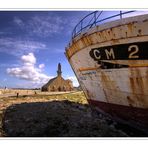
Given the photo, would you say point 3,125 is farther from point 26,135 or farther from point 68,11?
point 68,11

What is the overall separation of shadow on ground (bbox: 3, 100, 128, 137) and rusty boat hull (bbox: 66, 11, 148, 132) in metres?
0.48

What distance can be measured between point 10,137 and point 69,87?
2081cm

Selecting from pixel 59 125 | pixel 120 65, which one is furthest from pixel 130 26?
A: pixel 59 125

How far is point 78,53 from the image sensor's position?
8375mm

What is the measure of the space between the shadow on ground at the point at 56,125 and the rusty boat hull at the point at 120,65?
482 millimetres

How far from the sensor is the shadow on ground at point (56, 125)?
667 cm

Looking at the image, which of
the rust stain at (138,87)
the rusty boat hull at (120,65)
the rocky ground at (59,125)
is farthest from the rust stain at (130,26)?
the rocky ground at (59,125)

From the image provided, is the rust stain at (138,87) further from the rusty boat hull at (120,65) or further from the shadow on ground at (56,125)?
the shadow on ground at (56,125)

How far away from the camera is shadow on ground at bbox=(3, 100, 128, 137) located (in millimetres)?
6672

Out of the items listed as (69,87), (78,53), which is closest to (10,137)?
(78,53)

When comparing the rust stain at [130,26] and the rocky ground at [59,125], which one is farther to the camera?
the rocky ground at [59,125]

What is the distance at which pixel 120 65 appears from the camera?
6.62m

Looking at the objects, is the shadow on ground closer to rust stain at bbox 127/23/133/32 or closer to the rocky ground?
→ the rocky ground

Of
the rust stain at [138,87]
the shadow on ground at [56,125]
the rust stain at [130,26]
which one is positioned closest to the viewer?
the rust stain at [130,26]
